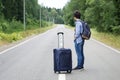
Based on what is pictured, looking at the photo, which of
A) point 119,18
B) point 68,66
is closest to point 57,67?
point 68,66

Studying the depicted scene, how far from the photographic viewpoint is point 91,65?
14.1 m

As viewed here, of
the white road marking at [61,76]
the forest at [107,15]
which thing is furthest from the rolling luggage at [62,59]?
the forest at [107,15]

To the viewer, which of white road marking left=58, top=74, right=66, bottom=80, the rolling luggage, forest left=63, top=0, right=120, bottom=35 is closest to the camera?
white road marking left=58, top=74, right=66, bottom=80

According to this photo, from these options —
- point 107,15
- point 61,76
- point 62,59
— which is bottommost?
point 61,76

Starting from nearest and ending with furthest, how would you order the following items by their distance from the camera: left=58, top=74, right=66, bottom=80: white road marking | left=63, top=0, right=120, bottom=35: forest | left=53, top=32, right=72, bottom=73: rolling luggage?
left=58, top=74, right=66, bottom=80: white road marking, left=53, top=32, right=72, bottom=73: rolling luggage, left=63, top=0, right=120, bottom=35: forest

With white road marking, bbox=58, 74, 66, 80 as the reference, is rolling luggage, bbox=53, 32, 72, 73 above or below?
above

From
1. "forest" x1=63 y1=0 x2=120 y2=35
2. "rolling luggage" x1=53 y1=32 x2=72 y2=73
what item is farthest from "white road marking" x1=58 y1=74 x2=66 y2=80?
"forest" x1=63 y1=0 x2=120 y2=35

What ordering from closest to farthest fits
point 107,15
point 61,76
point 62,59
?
point 61,76, point 62,59, point 107,15

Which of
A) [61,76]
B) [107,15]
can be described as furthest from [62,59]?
[107,15]

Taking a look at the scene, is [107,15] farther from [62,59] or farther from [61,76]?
[61,76]

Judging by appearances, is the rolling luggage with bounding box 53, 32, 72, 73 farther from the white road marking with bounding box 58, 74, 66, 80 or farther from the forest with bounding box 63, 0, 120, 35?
the forest with bounding box 63, 0, 120, 35

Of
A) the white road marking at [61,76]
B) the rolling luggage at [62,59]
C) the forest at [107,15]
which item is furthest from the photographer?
the forest at [107,15]

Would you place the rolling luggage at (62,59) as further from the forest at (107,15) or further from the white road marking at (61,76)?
the forest at (107,15)

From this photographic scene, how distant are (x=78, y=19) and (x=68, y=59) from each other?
148 centimetres
